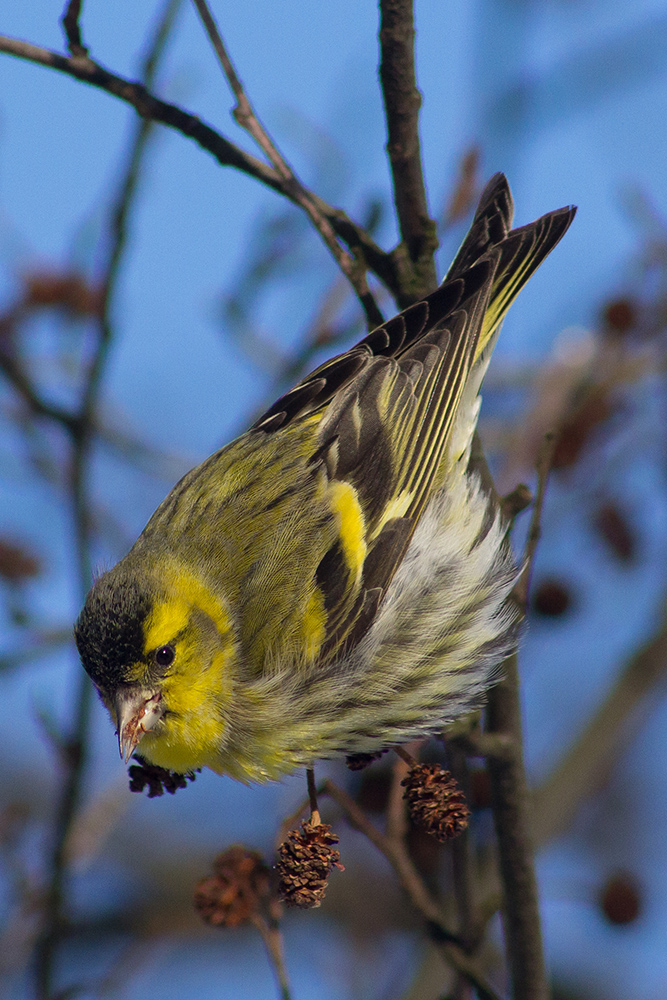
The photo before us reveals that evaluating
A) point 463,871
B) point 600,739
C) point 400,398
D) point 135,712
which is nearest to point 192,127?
point 400,398

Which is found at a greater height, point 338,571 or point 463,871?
point 338,571

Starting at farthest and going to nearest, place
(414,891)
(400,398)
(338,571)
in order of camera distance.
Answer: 1. (400,398)
2. (338,571)
3. (414,891)

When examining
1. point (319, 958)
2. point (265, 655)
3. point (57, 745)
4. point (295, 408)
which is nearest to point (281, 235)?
point (295, 408)

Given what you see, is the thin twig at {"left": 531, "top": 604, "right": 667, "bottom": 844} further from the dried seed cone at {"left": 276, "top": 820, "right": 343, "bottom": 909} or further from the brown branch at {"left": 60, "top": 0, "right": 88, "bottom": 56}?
the brown branch at {"left": 60, "top": 0, "right": 88, "bottom": 56}

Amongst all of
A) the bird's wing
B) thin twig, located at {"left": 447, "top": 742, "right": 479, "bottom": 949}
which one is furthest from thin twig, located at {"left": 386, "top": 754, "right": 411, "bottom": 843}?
the bird's wing

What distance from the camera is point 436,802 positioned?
8.23ft

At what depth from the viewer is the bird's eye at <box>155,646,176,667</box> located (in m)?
2.79

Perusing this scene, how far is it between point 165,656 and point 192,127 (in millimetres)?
1444

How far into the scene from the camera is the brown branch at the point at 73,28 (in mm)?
2691

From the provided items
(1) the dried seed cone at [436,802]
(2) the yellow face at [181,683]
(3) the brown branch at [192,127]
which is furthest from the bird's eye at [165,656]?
(3) the brown branch at [192,127]

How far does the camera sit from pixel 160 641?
2.79 meters

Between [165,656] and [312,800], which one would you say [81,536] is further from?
[312,800]

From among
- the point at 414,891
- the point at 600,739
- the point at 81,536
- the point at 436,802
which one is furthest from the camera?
the point at 600,739

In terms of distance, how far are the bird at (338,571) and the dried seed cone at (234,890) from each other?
0.28 m
